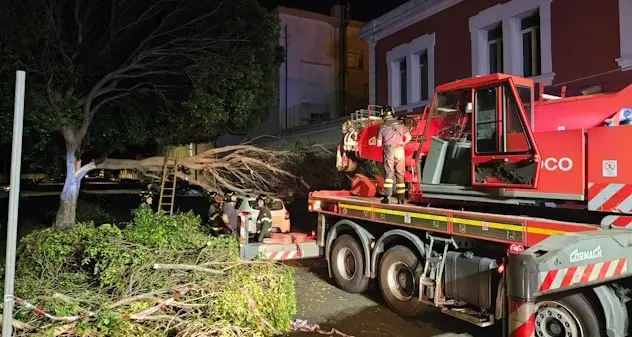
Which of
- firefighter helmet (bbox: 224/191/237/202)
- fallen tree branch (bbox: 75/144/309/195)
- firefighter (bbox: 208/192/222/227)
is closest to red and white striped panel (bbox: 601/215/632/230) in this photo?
firefighter helmet (bbox: 224/191/237/202)

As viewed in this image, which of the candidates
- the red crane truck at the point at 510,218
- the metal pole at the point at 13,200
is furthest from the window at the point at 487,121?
the metal pole at the point at 13,200

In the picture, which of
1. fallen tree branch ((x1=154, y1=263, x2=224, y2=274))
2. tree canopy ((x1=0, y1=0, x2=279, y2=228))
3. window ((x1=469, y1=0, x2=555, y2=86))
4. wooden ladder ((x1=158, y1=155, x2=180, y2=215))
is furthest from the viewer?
wooden ladder ((x1=158, y1=155, x2=180, y2=215))

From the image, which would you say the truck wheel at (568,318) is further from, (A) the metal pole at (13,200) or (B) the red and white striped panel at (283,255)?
(A) the metal pole at (13,200)

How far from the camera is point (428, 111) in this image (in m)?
7.01

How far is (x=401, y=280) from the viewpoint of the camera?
22.0 feet

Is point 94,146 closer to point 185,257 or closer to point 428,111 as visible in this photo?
point 185,257

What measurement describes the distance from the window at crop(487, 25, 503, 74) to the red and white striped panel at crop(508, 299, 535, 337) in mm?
9078

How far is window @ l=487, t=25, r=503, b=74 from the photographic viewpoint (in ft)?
39.6

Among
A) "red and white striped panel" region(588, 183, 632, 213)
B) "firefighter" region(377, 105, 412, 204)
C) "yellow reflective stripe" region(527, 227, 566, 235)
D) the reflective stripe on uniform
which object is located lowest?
"yellow reflective stripe" region(527, 227, 566, 235)

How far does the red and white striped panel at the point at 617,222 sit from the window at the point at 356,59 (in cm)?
1979

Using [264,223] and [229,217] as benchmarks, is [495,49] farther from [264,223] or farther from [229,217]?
[229,217]

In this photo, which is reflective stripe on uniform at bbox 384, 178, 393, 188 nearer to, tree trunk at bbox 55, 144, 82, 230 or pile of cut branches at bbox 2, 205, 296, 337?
pile of cut branches at bbox 2, 205, 296, 337

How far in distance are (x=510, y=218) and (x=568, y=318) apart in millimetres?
1075

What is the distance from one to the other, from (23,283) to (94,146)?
860cm
